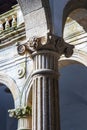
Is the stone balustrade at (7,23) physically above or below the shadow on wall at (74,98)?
above

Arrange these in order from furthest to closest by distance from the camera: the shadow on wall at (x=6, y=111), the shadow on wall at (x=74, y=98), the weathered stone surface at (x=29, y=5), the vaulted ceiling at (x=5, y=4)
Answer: the vaulted ceiling at (x=5, y=4), the shadow on wall at (x=6, y=111), the shadow on wall at (x=74, y=98), the weathered stone surface at (x=29, y=5)

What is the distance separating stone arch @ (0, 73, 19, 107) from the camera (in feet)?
31.3

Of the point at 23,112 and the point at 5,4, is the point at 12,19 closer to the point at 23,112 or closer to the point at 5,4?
the point at 23,112

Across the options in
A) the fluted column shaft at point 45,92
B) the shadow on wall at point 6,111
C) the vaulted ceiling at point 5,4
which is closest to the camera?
the fluted column shaft at point 45,92

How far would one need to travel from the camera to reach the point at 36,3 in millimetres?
6145

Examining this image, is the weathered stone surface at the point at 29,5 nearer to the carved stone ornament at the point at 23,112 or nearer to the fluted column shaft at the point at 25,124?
the carved stone ornament at the point at 23,112

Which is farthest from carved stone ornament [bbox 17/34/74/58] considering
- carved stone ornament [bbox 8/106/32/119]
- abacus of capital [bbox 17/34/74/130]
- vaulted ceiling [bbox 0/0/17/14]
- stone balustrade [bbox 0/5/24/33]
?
vaulted ceiling [bbox 0/0/17/14]

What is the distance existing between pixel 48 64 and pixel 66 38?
313 cm

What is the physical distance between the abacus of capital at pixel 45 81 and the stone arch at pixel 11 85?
11.7 feet

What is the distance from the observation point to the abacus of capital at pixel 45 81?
18.4 feet

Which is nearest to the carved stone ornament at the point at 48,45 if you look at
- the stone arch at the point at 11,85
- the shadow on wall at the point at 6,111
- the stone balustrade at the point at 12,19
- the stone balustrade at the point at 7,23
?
the stone arch at the point at 11,85

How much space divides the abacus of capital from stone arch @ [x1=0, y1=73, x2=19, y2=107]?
357cm

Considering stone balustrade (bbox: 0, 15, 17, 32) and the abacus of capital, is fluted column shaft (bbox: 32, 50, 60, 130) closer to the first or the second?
the abacus of capital

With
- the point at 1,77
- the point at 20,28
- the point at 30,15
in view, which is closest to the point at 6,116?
the point at 1,77
